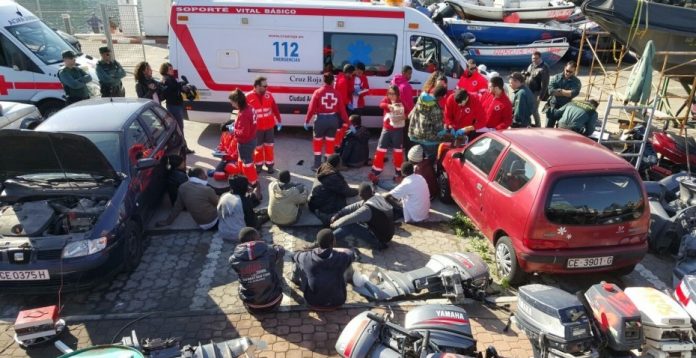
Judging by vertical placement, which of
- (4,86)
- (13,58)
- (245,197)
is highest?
(13,58)

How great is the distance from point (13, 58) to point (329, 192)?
7.65 meters

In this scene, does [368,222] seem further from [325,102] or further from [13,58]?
[13,58]

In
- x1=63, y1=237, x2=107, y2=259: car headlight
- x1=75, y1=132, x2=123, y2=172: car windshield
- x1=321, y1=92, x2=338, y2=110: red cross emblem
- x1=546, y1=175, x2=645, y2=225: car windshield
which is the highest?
x1=321, y1=92, x2=338, y2=110: red cross emblem

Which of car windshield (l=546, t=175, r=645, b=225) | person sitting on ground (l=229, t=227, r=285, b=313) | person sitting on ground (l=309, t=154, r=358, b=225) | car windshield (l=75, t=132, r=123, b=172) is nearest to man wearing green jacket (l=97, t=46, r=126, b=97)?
car windshield (l=75, t=132, r=123, b=172)

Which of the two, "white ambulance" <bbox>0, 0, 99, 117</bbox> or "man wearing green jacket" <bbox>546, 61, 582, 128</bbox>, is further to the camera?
"man wearing green jacket" <bbox>546, 61, 582, 128</bbox>

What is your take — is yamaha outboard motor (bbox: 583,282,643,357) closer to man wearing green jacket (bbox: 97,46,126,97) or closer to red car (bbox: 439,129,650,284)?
red car (bbox: 439,129,650,284)

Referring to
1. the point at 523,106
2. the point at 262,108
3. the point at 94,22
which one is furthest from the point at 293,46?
the point at 94,22

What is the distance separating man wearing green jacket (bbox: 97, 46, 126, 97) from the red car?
790cm

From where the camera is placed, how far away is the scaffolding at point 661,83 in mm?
9680

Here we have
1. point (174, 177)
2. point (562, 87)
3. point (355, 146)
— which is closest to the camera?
point (174, 177)

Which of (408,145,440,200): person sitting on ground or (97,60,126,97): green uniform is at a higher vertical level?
(97,60,126,97): green uniform

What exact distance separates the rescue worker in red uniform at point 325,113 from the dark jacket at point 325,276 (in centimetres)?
389

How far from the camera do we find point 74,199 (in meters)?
5.79

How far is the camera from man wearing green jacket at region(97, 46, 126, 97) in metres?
9.84
